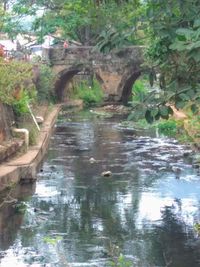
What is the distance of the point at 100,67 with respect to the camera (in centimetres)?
3738

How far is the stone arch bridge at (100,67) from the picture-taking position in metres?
36.5

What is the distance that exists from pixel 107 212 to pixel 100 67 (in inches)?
1000

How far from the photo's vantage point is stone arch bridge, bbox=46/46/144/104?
36500 millimetres

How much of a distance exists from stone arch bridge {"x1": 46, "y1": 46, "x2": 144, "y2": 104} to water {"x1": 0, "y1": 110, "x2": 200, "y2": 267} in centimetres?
1642

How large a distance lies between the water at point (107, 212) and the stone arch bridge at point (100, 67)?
53.9 feet

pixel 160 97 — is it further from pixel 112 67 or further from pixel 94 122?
pixel 112 67

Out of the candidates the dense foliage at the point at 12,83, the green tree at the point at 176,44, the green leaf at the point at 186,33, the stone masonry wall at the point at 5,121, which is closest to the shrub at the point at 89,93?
the dense foliage at the point at 12,83

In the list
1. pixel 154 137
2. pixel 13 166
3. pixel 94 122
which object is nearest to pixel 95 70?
pixel 94 122

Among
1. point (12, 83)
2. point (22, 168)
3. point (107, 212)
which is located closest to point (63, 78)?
point (12, 83)

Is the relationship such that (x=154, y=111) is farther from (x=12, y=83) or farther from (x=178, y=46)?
(x=12, y=83)

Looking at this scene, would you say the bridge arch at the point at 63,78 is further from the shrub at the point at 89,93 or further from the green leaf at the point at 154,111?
the green leaf at the point at 154,111

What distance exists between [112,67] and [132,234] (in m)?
27.1

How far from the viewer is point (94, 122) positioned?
28828 millimetres

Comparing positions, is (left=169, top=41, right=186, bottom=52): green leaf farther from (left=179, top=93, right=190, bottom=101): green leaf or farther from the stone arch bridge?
the stone arch bridge
